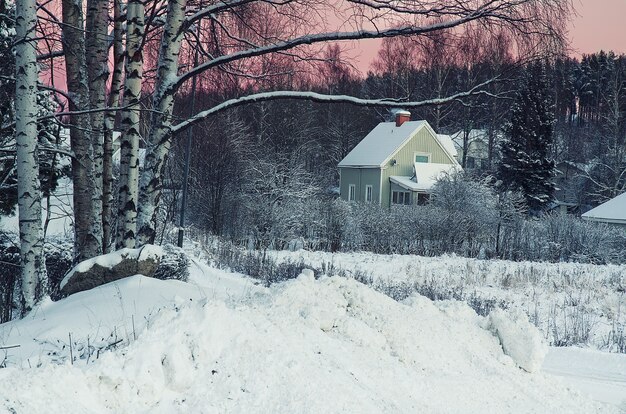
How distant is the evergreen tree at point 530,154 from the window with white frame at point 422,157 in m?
4.50

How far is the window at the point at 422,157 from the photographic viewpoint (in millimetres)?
37562

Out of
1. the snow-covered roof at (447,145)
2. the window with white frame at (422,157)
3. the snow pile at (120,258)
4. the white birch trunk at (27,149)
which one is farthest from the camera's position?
the snow-covered roof at (447,145)

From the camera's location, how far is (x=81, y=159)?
8.25 m

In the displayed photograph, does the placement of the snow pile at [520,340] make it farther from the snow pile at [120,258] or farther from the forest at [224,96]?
the snow pile at [120,258]

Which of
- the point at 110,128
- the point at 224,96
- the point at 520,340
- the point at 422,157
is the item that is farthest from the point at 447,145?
the point at 520,340

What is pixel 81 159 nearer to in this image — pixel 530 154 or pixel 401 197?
pixel 401 197

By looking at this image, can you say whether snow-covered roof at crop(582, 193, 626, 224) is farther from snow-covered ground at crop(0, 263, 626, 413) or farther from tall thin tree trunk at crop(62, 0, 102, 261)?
tall thin tree trunk at crop(62, 0, 102, 261)

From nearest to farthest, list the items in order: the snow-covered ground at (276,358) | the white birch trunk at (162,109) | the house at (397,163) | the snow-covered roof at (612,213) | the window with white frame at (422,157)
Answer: the snow-covered ground at (276,358), the white birch trunk at (162,109), the snow-covered roof at (612,213), the house at (397,163), the window with white frame at (422,157)

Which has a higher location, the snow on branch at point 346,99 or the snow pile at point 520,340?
the snow on branch at point 346,99

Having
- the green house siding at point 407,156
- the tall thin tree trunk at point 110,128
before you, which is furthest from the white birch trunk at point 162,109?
the green house siding at point 407,156

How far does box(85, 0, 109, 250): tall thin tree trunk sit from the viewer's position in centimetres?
834

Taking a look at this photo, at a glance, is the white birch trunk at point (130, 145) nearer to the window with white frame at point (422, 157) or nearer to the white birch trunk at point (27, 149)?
the white birch trunk at point (27, 149)

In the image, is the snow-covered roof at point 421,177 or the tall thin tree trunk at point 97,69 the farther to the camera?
the snow-covered roof at point 421,177

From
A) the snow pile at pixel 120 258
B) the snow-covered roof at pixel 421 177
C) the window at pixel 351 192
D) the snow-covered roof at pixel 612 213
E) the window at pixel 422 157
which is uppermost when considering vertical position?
the window at pixel 422 157
